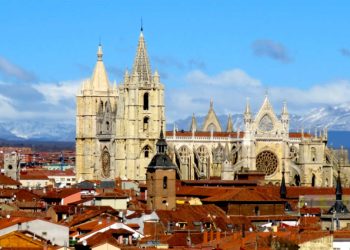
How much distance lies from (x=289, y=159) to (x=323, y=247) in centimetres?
8000

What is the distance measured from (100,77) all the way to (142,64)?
9.54m

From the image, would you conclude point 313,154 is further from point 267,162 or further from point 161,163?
point 161,163

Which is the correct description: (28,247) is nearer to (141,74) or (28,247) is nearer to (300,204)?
(300,204)

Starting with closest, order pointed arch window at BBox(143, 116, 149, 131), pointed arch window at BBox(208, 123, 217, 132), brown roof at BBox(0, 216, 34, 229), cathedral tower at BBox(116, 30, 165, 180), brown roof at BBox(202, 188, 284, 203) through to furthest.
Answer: brown roof at BBox(0, 216, 34, 229) < brown roof at BBox(202, 188, 284, 203) < cathedral tower at BBox(116, 30, 165, 180) < pointed arch window at BBox(143, 116, 149, 131) < pointed arch window at BBox(208, 123, 217, 132)

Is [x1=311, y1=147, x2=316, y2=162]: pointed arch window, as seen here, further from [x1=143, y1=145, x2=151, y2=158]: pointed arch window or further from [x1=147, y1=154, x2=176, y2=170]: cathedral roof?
[x1=147, y1=154, x2=176, y2=170]: cathedral roof

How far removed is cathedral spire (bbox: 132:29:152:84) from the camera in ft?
473

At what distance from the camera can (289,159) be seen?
5595 inches

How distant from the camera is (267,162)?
14338 cm

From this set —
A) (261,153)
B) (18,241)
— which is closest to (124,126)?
(261,153)

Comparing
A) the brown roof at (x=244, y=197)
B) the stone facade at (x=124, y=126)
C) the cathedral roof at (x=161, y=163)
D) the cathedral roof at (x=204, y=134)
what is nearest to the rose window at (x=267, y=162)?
the cathedral roof at (x=204, y=134)

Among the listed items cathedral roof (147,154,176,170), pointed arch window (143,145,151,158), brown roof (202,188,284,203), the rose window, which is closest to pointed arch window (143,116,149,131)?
pointed arch window (143,145,151,158)

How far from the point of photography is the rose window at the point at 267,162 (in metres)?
143

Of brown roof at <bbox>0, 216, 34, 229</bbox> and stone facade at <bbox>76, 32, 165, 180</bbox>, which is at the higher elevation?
stone facade at <bbox>76, 32, 165, 180</bbox>

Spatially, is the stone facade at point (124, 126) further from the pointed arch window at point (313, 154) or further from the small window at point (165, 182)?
the small window at point (165, 182)
